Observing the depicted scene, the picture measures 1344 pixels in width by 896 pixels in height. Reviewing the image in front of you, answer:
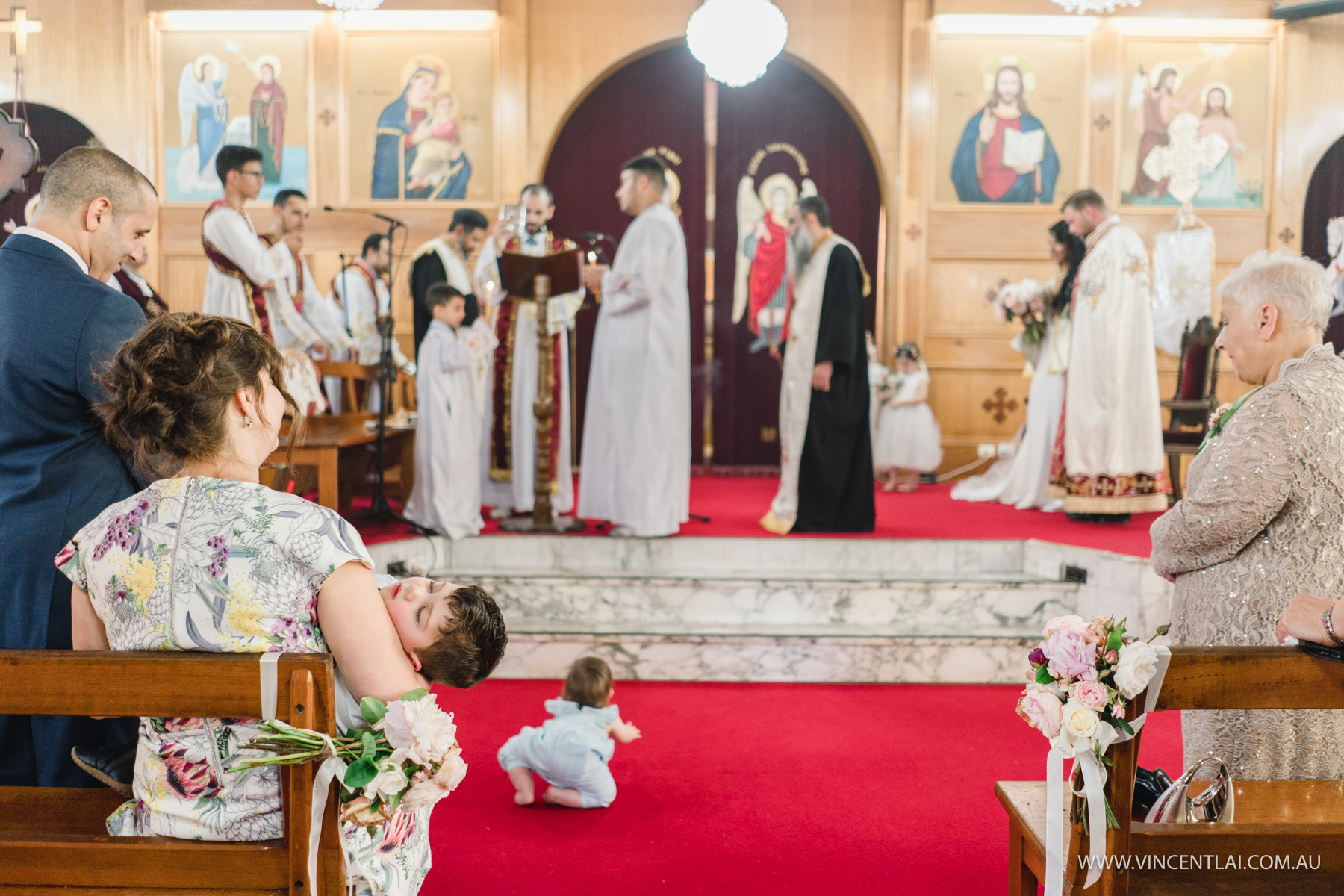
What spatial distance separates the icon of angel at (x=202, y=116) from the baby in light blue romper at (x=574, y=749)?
695cm

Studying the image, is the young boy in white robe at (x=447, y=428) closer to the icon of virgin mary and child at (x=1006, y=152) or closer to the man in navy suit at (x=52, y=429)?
the man in navy suit at (x=52, y=429)

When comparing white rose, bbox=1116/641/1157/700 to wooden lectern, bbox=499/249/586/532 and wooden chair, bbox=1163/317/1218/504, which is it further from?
wooden chair, bbox=1163/317/1218/504

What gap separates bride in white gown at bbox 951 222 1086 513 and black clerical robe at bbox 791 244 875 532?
167 centimetres

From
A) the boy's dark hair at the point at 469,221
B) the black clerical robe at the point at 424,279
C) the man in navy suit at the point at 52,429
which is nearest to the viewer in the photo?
the man in navy suit at the point at 52,429

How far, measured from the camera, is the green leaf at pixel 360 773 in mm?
1401

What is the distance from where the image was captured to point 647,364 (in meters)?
5.30

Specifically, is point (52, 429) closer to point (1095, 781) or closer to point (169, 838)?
point (169, 838)

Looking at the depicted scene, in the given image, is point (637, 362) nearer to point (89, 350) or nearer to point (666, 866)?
point (666, 866)

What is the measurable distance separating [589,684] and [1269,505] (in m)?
1.89

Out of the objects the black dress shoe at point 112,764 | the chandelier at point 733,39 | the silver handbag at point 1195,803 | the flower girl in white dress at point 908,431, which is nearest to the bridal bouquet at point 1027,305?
the flower girl in white dress at point 908,431

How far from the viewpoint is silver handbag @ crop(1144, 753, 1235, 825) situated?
1803mm

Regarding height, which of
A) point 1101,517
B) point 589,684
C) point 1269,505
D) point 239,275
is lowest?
point 589,684

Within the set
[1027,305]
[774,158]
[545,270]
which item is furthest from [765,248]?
[545,270]

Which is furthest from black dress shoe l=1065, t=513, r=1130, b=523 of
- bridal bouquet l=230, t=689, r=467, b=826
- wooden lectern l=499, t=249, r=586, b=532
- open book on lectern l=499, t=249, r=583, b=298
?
bridal bouquet l=230, t=689, r=467, b=826
